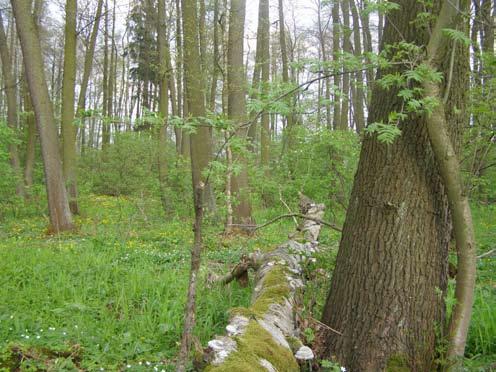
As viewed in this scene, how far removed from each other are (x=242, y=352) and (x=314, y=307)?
6.12 ft

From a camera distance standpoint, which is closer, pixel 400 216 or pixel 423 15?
pixel 423 15

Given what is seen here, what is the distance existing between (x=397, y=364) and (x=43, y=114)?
925 centimetres

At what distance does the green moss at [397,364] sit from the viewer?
311 cm

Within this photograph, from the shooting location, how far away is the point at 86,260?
221 inches

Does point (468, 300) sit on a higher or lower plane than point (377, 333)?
higher

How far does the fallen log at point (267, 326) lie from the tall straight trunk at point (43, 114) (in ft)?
20.9

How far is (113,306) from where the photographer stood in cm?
438

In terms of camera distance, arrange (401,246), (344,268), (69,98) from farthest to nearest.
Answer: (69,98) → (344,268) → (401,246)

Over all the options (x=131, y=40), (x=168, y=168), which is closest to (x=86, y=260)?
(x=168, y=168)

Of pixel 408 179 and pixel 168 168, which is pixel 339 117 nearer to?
pixel 168 168

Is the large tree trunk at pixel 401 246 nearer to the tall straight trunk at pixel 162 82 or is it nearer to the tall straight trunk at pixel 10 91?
the tall straight trunk at pixel 162 82

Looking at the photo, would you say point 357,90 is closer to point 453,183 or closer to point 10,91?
point 453,183

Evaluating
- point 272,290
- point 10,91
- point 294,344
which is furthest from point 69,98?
point 294,344

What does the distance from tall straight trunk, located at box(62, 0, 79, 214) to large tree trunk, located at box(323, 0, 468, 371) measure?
10843mm
